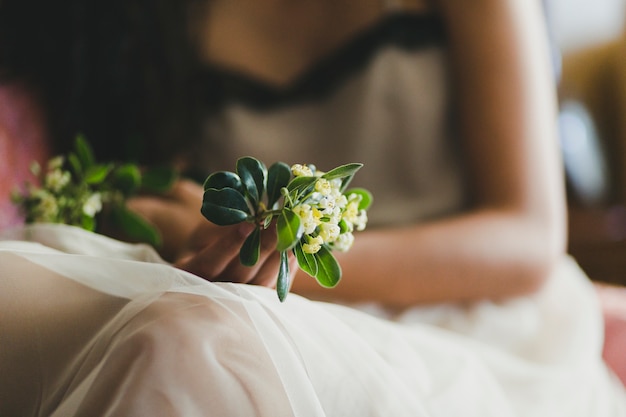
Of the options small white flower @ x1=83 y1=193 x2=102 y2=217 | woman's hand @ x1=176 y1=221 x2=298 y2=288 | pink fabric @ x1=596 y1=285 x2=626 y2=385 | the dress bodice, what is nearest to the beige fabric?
the dress bodice

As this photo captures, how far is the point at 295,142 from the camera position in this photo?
1062mm

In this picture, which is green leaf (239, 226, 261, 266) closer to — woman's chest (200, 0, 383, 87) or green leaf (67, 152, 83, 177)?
green leaf (67, 152, 83, 177)

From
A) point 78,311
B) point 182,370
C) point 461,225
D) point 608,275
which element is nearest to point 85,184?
point 78,311

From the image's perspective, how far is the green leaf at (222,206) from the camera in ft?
1.43

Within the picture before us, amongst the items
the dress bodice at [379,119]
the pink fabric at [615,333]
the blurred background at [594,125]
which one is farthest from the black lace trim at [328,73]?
the blurred background at [594,125]

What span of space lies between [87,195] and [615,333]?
71 cm

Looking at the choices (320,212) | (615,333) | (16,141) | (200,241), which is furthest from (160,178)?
(615,333)

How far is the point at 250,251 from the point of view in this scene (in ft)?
1.51

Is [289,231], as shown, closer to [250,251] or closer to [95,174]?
[250,251]

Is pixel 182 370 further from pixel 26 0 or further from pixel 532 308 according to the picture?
pixel 26 0

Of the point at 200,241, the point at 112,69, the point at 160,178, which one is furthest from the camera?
the point at 112,69

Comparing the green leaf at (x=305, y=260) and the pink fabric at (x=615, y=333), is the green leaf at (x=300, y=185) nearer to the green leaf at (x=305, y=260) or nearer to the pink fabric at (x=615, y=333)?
the green leaf at (x=305, y=260)

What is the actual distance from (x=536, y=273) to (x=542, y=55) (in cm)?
34

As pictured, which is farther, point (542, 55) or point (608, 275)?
point (608, 275)
